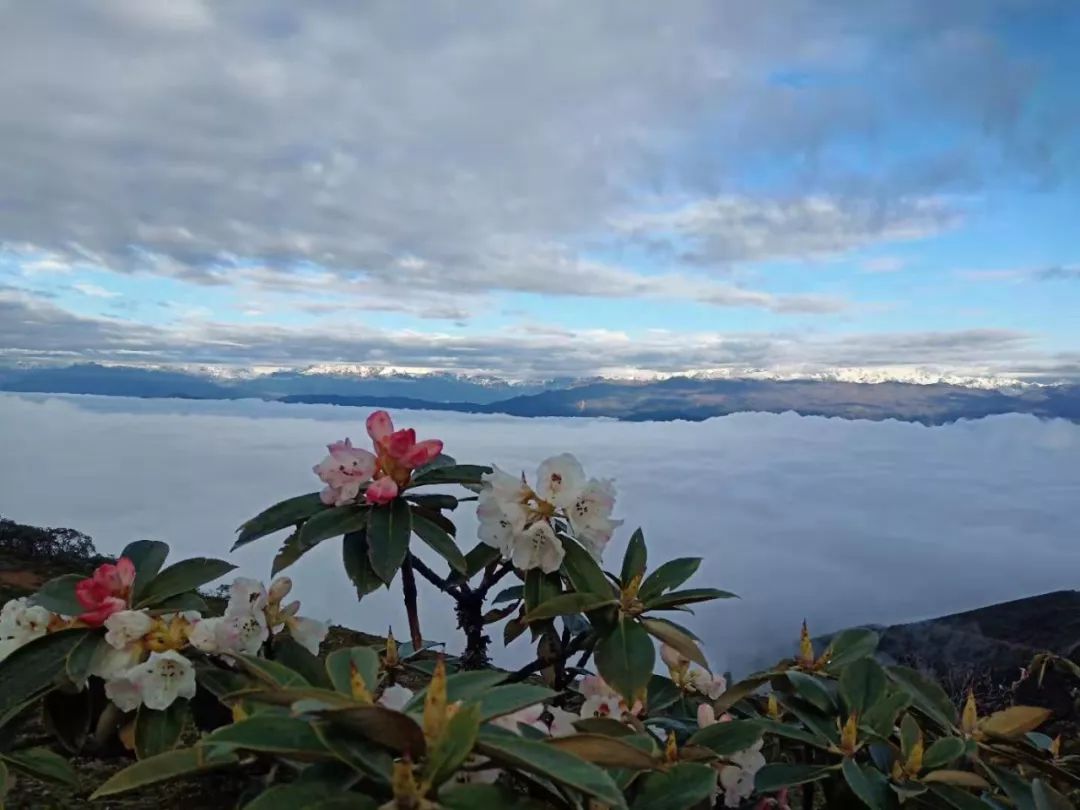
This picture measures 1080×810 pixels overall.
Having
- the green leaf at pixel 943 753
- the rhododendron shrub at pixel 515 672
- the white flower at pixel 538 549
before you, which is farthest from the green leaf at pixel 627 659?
the green leaf at pixel 943 753

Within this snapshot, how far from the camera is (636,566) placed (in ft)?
6.37

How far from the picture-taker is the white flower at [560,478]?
1921mm

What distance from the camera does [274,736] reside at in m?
1.01

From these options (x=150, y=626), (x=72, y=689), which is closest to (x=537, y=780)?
(x=150, y=626)

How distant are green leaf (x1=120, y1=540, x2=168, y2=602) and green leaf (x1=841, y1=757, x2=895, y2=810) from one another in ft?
5.49

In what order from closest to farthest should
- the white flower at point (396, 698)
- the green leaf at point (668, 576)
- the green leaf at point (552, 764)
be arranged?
the green leaf at point (552, 764) → the white flower at point (396, 698) → the green leaf at point (668, 576)

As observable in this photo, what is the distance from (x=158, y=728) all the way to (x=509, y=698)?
2.99ft

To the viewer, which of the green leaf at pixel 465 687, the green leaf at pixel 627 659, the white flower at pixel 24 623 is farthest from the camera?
the white flower at pixel 24 623

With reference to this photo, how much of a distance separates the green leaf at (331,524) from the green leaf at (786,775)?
3.79 ft

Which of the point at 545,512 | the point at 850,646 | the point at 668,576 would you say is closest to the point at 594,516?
the point at 545,512

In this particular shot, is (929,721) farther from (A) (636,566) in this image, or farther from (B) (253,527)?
(B) (253,527)

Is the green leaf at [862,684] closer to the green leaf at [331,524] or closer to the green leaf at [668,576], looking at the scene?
the green leaf at [668,576]

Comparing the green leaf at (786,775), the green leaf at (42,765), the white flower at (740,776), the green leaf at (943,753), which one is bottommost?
the white flower at (740,776)

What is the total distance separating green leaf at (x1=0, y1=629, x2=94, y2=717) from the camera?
1.59m
